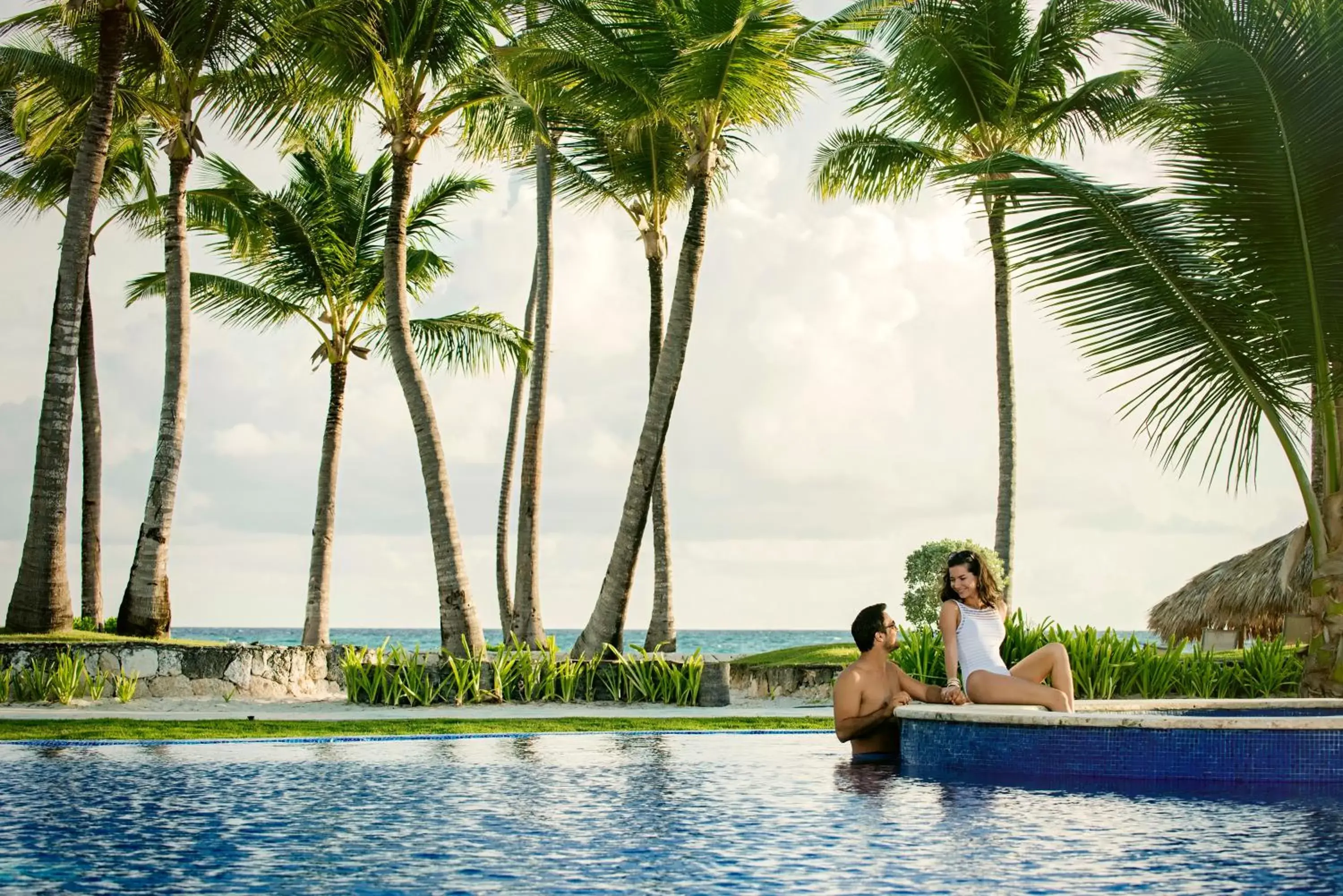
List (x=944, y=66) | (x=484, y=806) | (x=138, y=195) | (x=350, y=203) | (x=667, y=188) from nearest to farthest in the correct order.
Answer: (x=484, y=806)
(x=944, y=66)
(x=667, y=188)
(x=350, y=203)
(x=138, y=195)

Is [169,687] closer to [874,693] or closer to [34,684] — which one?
[34,684]

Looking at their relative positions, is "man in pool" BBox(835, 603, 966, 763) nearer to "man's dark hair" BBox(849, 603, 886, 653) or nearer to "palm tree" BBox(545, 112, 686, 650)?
"man's dark hair" BBox(849, 603, 886, 653)

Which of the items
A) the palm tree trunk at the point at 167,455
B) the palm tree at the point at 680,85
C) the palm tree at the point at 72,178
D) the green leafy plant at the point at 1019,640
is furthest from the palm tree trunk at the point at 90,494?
the green leafy plant at the point at 1019,640

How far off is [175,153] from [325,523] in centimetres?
775

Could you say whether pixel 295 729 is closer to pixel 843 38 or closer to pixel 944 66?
pixel 843 38

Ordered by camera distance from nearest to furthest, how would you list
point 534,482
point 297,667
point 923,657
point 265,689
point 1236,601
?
1. point 923,657
2. point 265,689
3. point 297,667
4. point 534,482
5. point 1236,601

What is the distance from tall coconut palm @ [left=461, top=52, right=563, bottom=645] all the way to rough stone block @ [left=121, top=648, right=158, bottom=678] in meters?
5.48

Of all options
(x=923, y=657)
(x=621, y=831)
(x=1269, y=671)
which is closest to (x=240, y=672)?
(x=923, y=657)

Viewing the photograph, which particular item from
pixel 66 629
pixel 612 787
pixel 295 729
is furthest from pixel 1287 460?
pixel 66 629

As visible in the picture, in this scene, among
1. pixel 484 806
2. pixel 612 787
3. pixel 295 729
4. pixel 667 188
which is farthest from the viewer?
pixel 667 188

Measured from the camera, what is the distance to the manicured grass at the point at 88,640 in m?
15.5

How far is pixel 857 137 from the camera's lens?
21.6 meters

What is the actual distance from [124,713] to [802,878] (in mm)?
10395

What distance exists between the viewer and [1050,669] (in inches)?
368
